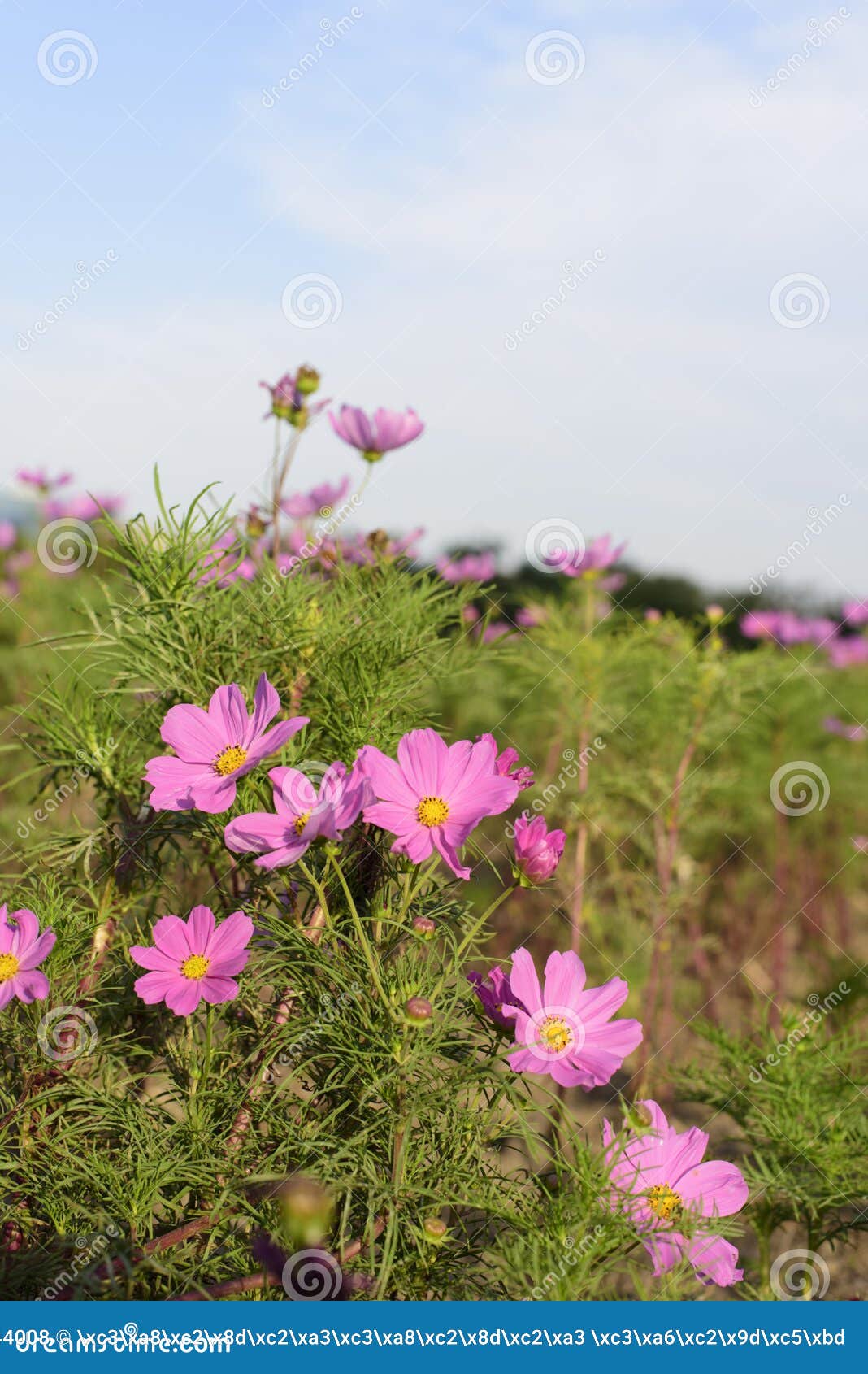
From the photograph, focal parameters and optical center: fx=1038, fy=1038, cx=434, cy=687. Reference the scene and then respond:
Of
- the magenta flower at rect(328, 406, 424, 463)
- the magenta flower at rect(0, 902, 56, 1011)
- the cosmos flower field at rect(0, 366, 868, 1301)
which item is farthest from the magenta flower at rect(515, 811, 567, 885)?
the magenta flower at rect(328, 406, 424, 463)

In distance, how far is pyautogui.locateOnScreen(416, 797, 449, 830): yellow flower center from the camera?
93cm

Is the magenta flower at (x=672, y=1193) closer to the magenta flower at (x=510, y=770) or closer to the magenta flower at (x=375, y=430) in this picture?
the magenta flower at (x=510, y=770)

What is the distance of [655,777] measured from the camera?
2.55 m

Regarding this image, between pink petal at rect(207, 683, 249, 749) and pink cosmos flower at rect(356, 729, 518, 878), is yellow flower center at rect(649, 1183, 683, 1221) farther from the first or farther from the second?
pink petal at rect(207, 683, 249, 749)

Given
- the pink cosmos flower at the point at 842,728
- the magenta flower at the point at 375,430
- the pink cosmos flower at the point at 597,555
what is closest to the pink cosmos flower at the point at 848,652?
the pink cosmos flower at the point at 842,728

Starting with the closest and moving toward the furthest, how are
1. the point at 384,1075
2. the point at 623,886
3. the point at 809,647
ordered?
the point at 384,1075 < the point at 623,886 < the point at 809,647

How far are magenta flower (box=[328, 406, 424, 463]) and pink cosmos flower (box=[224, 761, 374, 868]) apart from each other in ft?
2.25

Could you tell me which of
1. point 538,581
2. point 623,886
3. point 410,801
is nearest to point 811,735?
point 623,886

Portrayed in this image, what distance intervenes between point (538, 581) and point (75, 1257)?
6718 millimetres

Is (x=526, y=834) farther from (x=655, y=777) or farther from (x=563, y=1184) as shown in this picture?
(x=655, y=777)

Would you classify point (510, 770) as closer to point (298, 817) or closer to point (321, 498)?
point (298, 817)

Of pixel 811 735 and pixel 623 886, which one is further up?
pixel 811 735

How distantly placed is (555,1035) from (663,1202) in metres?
0.20

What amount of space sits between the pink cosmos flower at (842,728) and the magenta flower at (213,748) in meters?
3.12
